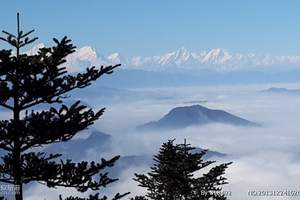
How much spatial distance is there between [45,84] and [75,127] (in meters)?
1.59

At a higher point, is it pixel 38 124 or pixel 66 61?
pixel 66 61

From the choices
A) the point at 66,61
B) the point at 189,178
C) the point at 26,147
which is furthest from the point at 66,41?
the point at 189,178

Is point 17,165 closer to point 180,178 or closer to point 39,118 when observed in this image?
point 39,118

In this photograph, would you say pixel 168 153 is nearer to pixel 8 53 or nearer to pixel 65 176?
pixel 65 176

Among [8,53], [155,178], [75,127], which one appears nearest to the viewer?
[8,53]

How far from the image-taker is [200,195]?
27.2m

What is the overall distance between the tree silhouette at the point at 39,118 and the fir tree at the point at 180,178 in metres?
11.2

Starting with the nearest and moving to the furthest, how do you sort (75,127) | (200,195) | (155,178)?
(75,127) < (200,195) < (155,178)

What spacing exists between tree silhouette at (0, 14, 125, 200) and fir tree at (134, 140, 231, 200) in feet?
36.7

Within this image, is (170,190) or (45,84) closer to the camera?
(45,84)

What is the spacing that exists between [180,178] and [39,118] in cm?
1251

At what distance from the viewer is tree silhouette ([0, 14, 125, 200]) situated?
16203mm

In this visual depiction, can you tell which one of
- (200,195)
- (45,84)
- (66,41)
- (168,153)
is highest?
(66,41)

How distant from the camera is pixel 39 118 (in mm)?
16531
